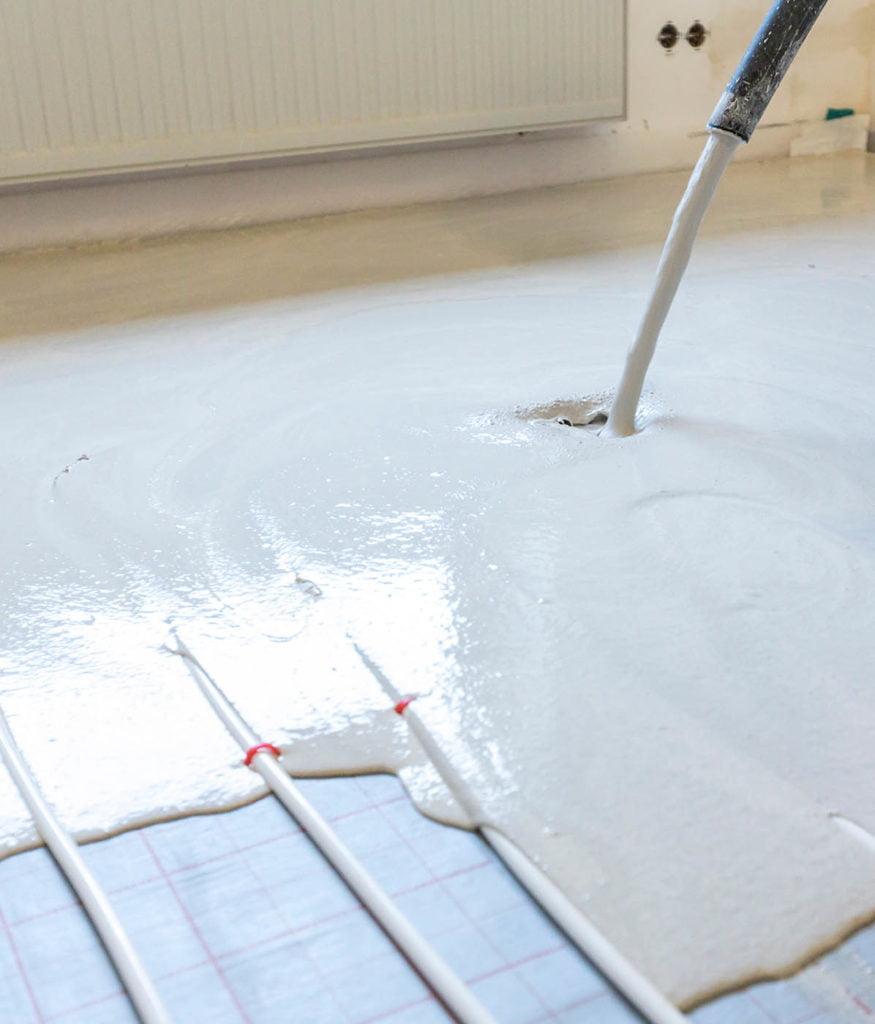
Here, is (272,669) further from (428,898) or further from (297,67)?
(297,67)

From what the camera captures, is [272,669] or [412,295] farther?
[412,295]

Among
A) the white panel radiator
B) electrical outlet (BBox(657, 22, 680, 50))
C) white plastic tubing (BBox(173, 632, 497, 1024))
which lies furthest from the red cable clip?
electrical outlet (BBox(657, 22, 680, 50))

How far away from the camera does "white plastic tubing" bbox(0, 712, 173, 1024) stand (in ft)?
2.02

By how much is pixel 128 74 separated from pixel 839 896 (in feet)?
6.33

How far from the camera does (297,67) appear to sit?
2256 mm

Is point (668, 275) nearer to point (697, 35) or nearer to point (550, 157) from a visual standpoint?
point (550, 157)

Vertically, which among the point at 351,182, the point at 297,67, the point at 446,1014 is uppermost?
the point at 297,67

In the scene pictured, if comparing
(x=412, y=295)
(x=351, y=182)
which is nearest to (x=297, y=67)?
(x=351, y=182)

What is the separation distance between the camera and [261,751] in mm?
799

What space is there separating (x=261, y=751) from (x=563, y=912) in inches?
9.5

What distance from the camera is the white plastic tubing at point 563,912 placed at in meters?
0.60

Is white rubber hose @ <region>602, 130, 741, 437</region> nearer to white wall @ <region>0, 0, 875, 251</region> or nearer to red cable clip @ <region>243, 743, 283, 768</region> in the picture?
red cable clip @ <region>243, 743, 283, 768</region>

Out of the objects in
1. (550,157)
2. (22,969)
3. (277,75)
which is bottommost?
(22,969)

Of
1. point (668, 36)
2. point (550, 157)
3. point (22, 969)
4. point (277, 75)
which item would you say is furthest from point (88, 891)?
point (668, 36)
